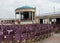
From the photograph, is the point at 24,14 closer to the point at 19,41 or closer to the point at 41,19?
the point at 41,19

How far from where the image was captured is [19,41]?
15.1 meters

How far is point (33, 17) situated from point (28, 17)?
1.47 meters

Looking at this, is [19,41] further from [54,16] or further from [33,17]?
[54,16]

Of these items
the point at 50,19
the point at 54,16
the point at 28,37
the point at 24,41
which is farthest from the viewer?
the point at 50,19

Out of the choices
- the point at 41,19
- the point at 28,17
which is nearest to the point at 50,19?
the point at 41,19

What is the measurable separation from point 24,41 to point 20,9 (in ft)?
145

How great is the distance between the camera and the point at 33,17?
61.7 m

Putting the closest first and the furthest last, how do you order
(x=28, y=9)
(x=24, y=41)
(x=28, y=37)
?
(x=24, y=41) → (x=28, y=37) → (x=28, y=9)

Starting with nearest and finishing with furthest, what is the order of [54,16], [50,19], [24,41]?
[24,41] < [54,16] < [50,19]

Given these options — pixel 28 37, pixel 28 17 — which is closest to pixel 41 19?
pixel 28 17

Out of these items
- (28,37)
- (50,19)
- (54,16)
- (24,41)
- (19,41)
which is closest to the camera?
(19,41)

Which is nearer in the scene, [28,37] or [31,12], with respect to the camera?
[28,37]

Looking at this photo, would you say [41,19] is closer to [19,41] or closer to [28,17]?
[28,17]

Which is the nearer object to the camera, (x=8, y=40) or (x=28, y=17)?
(x=8, y=40)
